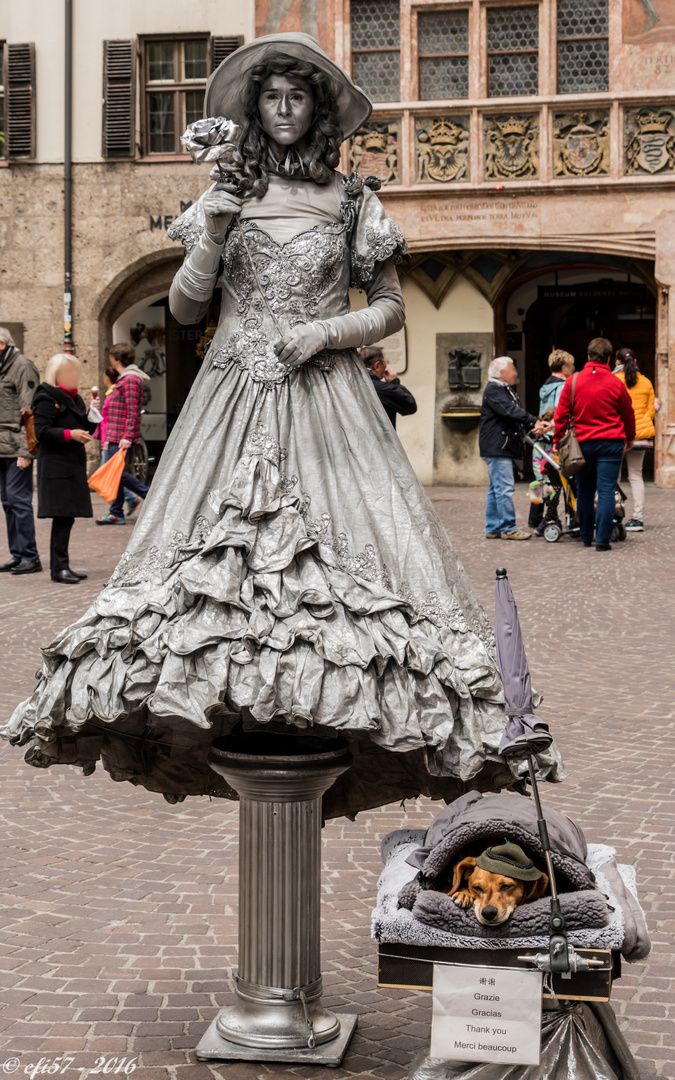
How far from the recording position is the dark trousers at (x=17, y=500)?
11.1 metres

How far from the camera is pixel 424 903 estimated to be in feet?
8.93

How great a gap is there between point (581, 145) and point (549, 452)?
7.48 metres

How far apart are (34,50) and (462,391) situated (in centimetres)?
859

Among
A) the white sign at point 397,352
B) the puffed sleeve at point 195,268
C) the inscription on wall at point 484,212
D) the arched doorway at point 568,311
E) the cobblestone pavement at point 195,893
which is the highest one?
the inscription on wall at point 484,212

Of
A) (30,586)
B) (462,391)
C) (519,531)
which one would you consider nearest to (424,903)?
(30,586)

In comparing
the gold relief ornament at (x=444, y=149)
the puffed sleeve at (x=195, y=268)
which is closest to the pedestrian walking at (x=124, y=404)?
the gold relief ornament at (x=444, y=149)

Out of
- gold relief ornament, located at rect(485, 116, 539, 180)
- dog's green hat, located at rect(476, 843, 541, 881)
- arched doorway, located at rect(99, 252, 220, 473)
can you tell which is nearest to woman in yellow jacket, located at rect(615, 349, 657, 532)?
gold relief ornament, located at rect(485, 116, 539, 180)

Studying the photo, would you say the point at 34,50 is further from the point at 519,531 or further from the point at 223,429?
the point at 223,429

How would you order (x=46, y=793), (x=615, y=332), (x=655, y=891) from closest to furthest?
(x=655, y=891)
(x=46, y=793)
(x=615, y=332)

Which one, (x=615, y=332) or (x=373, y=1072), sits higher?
(x=615, y=332)

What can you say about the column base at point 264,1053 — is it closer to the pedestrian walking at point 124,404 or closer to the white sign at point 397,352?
the pedestrian walking at point 124,404

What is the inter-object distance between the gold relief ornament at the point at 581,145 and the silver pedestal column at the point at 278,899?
18.0 meters

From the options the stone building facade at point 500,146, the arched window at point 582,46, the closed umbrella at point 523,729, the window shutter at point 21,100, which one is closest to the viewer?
the closed umbrella at point 523,729

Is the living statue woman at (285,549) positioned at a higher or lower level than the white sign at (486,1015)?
higher
